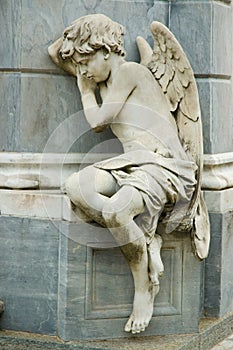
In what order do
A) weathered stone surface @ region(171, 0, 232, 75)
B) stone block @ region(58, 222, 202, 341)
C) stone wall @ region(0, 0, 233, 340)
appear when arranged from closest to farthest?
1. stone block @ region(58, 222, 202, 341)
2. stone wall @ region(0, 0, 233, 340)
3. weathered stone surface @ region(171, 0, 232, 75)

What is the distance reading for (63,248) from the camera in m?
6.08

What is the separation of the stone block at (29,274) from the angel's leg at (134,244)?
50 cm

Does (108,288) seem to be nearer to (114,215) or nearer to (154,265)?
(154,265)

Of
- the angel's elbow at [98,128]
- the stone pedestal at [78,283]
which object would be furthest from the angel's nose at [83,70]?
the stone pedestal at [78,283]

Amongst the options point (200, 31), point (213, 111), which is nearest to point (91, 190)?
point (213, 111)

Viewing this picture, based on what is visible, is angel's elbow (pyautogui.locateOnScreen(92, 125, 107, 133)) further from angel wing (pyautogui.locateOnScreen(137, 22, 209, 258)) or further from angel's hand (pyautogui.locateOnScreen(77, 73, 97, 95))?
angel wing (pyautogui.locateOnScreen(137, 22, 209, 258))

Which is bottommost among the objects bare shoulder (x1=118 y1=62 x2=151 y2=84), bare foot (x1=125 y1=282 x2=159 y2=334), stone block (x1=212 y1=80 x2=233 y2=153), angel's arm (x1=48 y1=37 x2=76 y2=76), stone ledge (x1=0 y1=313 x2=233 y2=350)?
stone ledge (x1=0 y1=313 x2=233 y2=350)

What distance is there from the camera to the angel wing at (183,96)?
6.22m

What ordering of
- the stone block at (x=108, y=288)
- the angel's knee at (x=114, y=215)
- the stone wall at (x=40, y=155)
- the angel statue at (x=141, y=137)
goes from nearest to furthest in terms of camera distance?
the angel's knee at (x=114, y=215) < the angel statue at (x=141, y=137) < the stone block at (x=108, y=288) < the stone wall at (x=40, y=155)

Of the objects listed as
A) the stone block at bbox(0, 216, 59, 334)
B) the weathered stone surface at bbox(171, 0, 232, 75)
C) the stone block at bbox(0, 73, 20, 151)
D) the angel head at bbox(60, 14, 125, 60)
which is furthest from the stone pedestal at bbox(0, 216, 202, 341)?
the weathered stone surface at bbox(171, 0, 232, 75)

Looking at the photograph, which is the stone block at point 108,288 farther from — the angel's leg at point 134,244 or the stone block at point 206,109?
the stone block at point 206,109

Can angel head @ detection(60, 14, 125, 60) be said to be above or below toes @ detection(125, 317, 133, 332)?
above

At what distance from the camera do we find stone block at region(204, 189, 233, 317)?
6789 mm

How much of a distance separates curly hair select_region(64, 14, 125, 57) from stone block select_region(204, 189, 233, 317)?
55.8 inches
